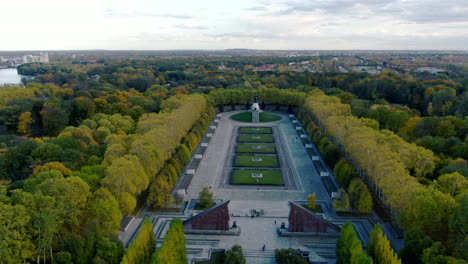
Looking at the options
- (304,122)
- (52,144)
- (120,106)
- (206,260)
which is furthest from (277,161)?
(120,106)

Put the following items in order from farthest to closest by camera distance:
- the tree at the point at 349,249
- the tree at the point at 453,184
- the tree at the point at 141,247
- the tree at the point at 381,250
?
the tree at the point at 453,184 → the tree at the point at 141,247 → the tree at the point at 381,250 → the tree at the point at 349,249

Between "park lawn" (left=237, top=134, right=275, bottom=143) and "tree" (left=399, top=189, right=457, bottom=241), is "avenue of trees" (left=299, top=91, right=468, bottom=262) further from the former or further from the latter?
"park lawn" (left=237, top=134, right=275, bottom=143)

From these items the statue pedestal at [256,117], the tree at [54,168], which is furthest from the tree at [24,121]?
the statue pedestal at [256,117]

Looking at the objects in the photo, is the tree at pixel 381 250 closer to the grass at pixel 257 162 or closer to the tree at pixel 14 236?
the grass at pixel 257 162

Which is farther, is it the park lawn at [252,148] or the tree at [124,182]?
the park lawn at [252,148]

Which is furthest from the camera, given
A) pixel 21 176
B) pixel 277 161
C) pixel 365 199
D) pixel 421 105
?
pixel 421 105

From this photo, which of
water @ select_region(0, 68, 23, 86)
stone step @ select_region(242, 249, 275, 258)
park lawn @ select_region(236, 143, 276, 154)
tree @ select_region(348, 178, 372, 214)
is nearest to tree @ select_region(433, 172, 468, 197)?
tree @ select_region(348, 178, 372, 214)

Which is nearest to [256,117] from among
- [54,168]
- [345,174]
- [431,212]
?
[345,174]

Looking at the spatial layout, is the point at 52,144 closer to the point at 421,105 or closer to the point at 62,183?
the point at 62,183
